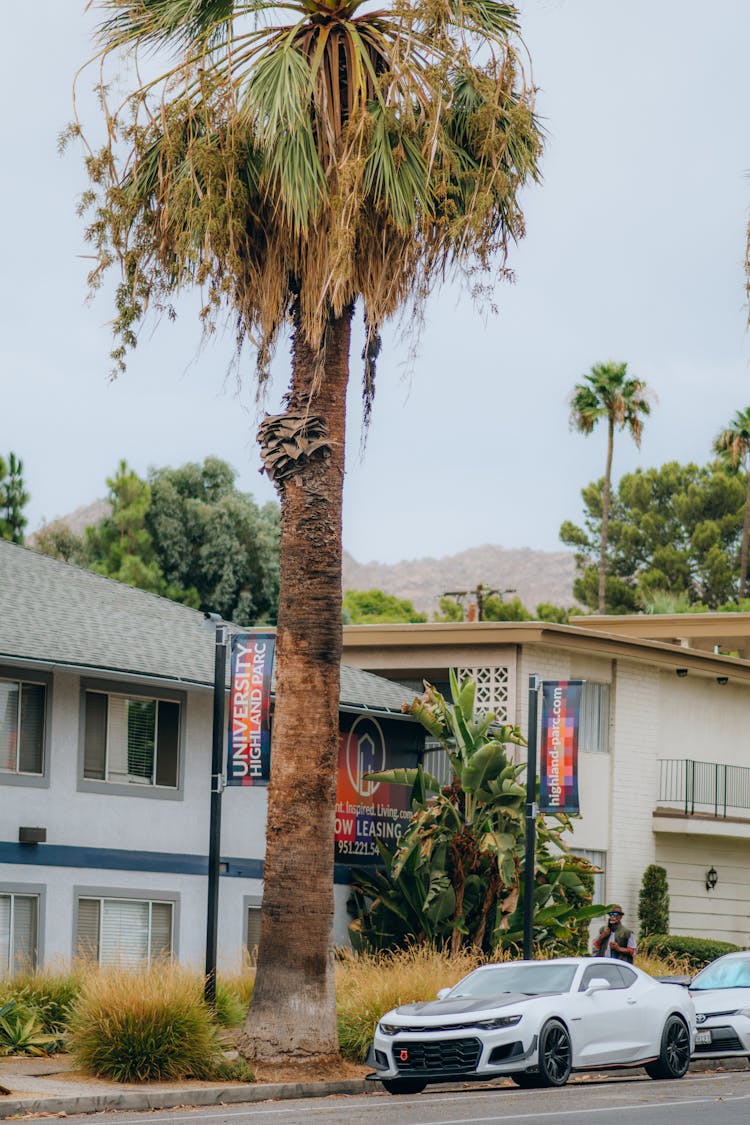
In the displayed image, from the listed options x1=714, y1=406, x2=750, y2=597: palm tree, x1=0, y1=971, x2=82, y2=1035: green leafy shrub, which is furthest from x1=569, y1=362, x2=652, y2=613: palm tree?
x1=0, y1=971, x2=82, y2=1035: green leafy shrub

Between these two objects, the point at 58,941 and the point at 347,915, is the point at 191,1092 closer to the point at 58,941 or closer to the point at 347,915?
the point at 58,941

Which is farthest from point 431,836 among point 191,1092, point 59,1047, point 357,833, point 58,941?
point 191,1092

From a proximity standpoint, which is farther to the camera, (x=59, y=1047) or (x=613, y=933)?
(x=613, y=933)

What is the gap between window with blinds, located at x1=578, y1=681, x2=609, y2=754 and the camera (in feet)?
106

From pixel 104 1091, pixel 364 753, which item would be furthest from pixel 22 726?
pixel 104 1091

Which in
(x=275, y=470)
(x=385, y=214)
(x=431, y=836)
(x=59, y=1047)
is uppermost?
(x=385, y=214)

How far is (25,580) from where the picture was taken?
84.1 ft

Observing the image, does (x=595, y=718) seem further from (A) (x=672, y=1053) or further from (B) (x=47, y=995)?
(B) (x=47, y=995)

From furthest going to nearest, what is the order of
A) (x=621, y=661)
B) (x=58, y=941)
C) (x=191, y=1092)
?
1. (x=621, y=661)
2. (x=58, y=941)
3. (x=191, y=1092)

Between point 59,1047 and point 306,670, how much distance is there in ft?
16.4

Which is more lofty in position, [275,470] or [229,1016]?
[275,470]

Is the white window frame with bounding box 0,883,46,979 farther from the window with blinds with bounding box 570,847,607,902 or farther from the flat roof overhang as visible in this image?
the window with blinds with bounding box 570,847,607,902

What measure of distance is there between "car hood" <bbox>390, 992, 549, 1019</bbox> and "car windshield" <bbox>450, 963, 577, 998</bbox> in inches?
9.5

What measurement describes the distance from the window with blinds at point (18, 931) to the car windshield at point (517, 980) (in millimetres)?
6606
